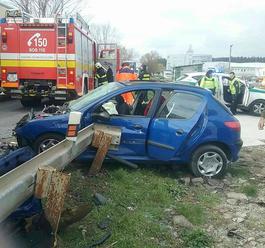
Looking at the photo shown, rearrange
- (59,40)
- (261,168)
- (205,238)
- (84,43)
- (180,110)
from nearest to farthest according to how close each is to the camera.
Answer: (205,238) < (180,110) < (261,168) < (59,40) < (84,43)

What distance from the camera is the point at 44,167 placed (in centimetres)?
406

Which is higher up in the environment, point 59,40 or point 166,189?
point 59,40

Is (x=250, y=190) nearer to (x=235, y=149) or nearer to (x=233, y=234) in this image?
(x=235, y=149)

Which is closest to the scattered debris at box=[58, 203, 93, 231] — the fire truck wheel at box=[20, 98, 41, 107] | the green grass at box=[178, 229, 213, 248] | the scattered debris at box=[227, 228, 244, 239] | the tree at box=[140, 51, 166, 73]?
the green grass at box=[178, 229, 213, 248]

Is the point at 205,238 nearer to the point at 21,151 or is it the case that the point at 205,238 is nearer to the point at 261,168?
the point at 21,151

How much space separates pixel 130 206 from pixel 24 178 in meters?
2.12

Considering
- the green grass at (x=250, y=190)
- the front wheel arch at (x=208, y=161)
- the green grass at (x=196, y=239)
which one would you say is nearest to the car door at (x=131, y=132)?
the front wheel arch at (x=208, y=161)

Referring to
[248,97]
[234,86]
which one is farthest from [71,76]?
[248,97]

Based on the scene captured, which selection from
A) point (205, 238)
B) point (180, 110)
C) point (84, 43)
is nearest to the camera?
point (205, 238)

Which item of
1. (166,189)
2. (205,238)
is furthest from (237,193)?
(205,238)

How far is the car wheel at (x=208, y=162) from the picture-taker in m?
7.15

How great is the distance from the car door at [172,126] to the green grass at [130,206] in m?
0.42

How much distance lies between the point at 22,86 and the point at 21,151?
33.8 feet

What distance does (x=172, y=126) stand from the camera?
22.8ft
